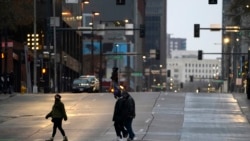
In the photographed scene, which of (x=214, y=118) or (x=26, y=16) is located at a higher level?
(x=26, y=16)

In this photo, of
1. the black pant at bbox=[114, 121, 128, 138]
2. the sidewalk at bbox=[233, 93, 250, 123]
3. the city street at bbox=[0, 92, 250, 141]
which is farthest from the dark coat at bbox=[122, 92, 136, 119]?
the sidewalk at bbox=[233, 93, 250, 123]

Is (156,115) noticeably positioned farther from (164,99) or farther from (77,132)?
(164,99)

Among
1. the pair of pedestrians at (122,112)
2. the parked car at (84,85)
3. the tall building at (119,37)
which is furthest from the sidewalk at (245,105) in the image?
the tall building at (119,37)

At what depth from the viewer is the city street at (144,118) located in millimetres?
23827

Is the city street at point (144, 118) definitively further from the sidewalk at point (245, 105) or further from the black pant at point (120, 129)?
the black pant at point (120, 129)

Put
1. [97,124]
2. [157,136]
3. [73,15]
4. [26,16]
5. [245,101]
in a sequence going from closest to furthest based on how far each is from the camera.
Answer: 1. [157,136]
2. [97,124]
3. [245,101]
4. [26,16]
5. [73,15]

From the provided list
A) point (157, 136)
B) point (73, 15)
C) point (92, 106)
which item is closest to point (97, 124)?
point (157, 136)

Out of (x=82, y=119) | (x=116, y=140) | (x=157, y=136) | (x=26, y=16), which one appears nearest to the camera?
(x=116, y=140)

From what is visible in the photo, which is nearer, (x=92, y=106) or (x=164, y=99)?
(x=92, y=106)

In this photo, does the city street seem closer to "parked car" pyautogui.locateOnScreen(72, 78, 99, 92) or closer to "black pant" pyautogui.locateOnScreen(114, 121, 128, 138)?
"black pant" pyautogui.locateOnScreen(114, 121, 128, 138)

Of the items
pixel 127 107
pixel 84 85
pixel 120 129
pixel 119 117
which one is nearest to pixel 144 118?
pixel 120 129

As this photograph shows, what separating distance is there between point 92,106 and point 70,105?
165 centimetres

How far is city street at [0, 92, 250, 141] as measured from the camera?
23.8m

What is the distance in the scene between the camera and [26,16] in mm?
45812
